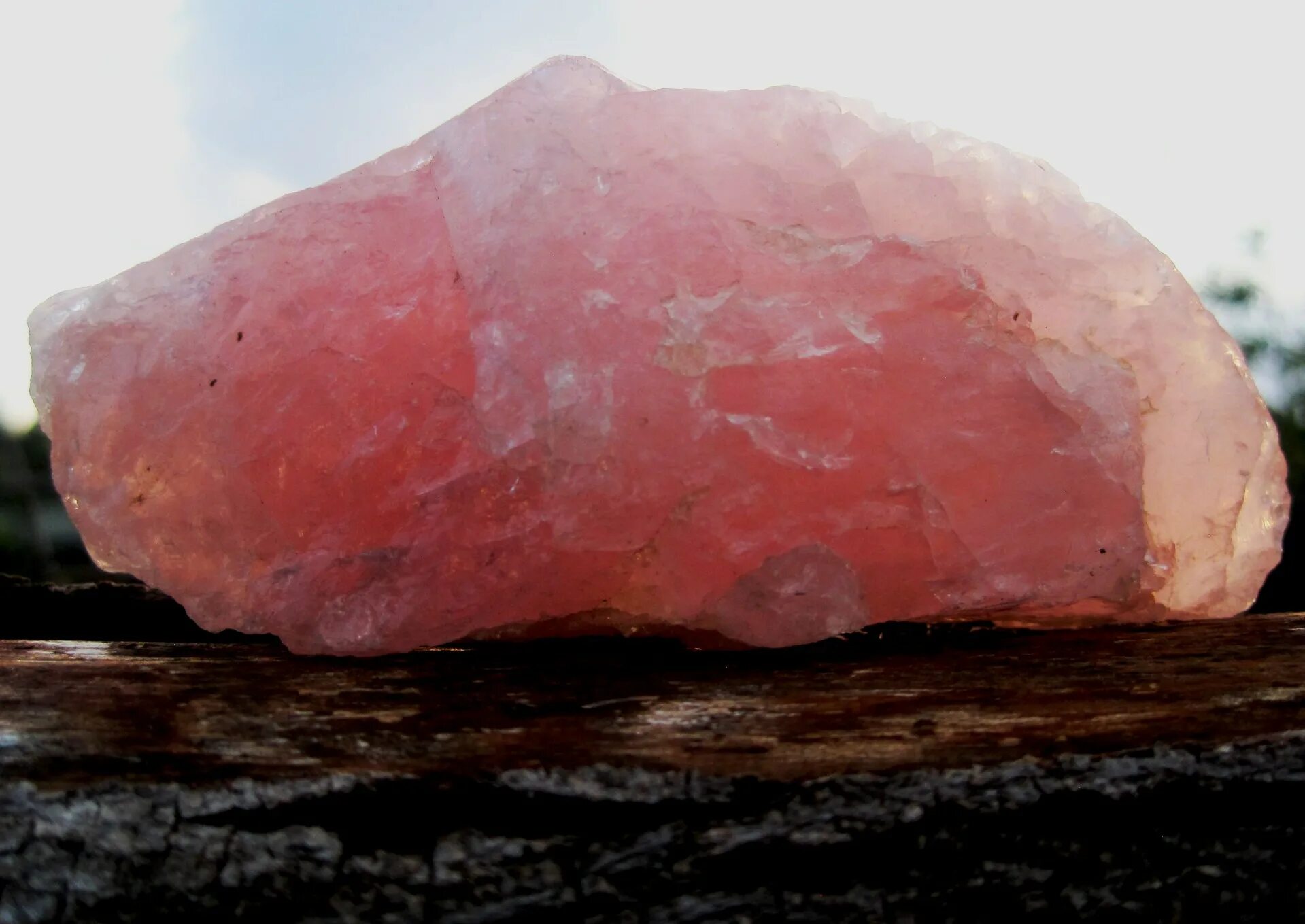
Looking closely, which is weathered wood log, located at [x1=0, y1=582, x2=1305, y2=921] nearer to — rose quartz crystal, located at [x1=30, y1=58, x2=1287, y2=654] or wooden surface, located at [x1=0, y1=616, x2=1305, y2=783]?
wooden surface, located at [x1=0, y1=616, x2=1305, y2=783]

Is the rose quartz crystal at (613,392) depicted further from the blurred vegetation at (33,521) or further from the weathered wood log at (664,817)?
the blurred vegetation at (33,521)

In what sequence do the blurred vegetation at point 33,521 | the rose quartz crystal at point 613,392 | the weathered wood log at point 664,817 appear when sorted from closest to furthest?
1. the weathered wood log at point 664,817
2. the rose quartz crystal at point 613,392
3. the blurred vegetation at point 33,521

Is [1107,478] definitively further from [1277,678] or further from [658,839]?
[658,839]

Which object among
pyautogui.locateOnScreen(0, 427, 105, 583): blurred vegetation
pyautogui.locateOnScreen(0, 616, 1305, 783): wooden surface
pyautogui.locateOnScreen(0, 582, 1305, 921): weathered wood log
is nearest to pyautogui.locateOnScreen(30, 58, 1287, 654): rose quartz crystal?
pyautogui.locateOnScreen(0, 616, 1305, 783): wooden surface

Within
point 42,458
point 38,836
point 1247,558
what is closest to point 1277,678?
point 1247,558

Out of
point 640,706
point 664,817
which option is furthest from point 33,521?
point 664,817

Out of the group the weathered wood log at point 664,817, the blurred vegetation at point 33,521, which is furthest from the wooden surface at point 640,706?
the blurred vegetation at point 33,521

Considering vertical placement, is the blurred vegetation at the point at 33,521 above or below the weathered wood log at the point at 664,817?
above

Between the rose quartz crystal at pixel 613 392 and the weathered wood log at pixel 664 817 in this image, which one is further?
the rose quartz crystal at pixel 613 392
